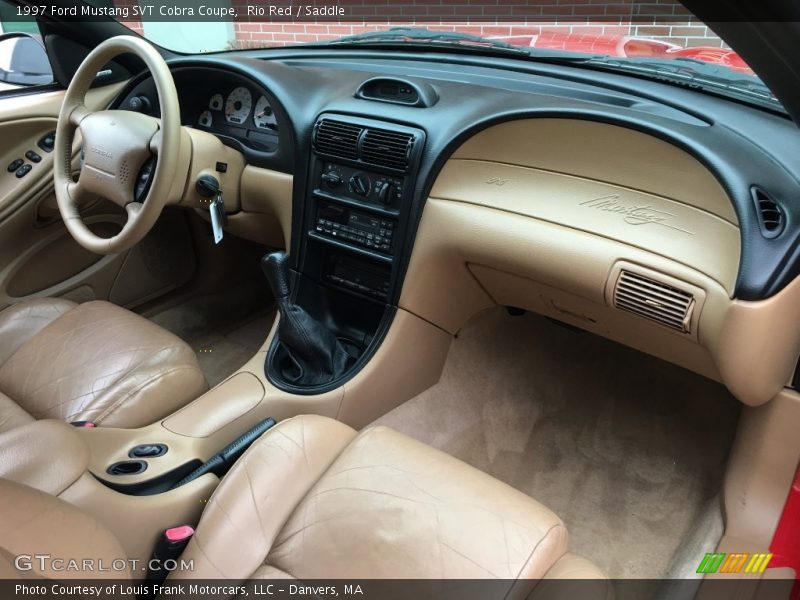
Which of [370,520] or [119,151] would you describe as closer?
[370,520]

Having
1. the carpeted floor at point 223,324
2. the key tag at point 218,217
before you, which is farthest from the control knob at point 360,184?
the carpeted floor at point 223,324

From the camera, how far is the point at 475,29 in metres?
2.08

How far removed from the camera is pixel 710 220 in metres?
Answer: 1.19

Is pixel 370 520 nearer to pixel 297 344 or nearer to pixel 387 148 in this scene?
pixel 297 344

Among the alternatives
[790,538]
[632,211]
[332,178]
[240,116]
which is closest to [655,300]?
[632,211]

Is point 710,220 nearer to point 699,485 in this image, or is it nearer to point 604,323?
point 604,323

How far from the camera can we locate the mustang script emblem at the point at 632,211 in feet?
4.12

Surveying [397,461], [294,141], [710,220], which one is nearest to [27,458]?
[397,461]

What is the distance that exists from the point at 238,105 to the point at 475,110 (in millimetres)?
843

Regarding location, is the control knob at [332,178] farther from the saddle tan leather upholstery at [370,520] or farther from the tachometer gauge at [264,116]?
the saddle tan leather upholstery at [370,520]

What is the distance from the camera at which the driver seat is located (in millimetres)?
1482

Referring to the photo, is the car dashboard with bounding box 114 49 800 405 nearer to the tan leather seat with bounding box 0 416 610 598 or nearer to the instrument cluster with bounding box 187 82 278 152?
the instrument cluster with bounding box 187 82 278 152

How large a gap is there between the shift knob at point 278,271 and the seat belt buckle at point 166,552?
2.39ft

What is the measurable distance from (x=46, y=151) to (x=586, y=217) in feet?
5.61
